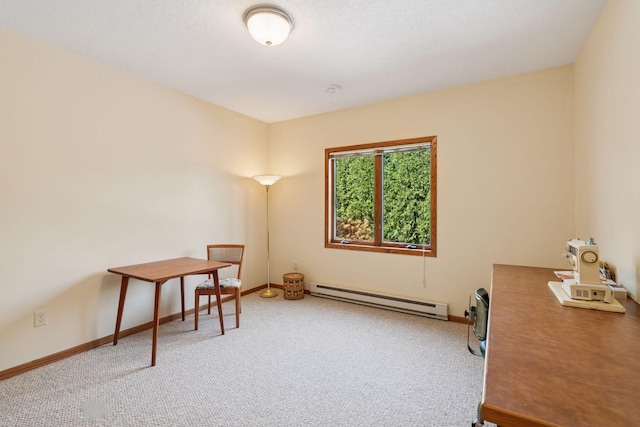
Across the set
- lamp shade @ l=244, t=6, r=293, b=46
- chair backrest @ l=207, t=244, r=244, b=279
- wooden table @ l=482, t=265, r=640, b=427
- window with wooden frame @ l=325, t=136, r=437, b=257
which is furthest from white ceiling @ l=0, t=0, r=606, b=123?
wooden table @ l=482, t=265, r=640, b=427

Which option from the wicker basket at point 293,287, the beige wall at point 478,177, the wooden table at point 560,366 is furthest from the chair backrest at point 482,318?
the wicker basket at point 293,287

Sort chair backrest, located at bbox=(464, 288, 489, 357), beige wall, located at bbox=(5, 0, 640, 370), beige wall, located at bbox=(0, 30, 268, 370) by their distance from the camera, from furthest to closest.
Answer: beige wall, located at bbox=(0, 30, 268, 370), beige wall, located at bbox=(5, 0, 640, 370), chair backrest, located at bbox=(464, 288, 489, 357)

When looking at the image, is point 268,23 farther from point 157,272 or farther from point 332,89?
point 157,272

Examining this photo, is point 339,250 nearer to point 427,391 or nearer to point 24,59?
point 427,391

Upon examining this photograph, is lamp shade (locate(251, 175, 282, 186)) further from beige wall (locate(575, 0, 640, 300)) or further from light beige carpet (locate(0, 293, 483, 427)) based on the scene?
beige wall (locate(575, 0, 640, 300))

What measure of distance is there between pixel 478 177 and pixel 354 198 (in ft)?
4.99

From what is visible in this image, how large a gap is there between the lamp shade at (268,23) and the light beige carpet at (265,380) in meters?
2.41

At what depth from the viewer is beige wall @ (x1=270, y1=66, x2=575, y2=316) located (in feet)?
9.17

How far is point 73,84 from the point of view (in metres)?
2.56

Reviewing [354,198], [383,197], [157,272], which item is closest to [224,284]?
[157,272]

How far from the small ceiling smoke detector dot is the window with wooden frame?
77 cm

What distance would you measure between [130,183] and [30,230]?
0.85 m

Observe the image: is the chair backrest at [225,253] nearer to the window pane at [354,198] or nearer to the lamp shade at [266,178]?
the lamp shade at [266,178]

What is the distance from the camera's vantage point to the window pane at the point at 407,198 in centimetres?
354
